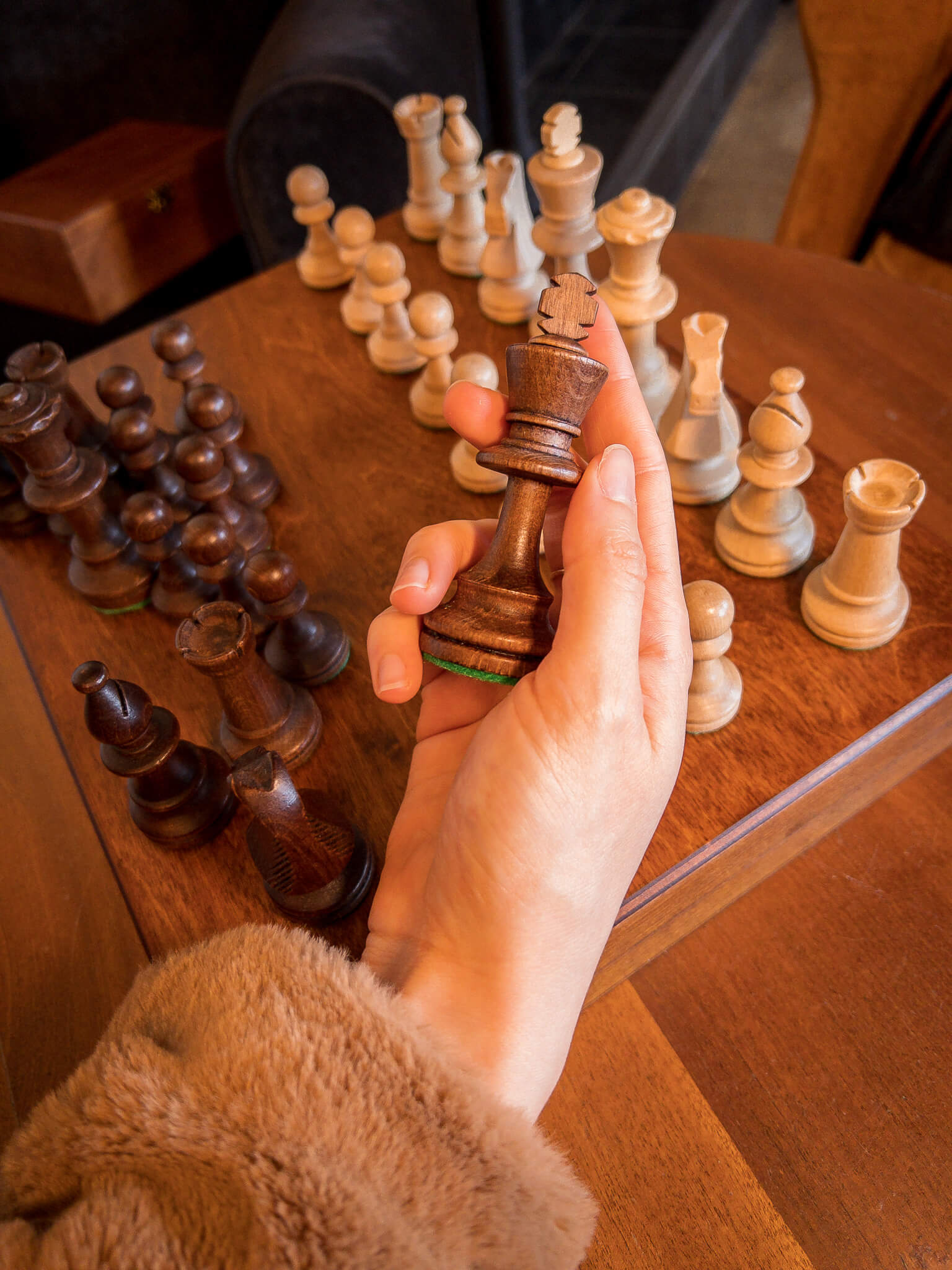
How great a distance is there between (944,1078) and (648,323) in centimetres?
71

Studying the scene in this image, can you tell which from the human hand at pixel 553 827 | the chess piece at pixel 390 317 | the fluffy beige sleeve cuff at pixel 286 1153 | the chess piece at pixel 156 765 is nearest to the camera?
the fluffy beige sleeve cuff at pixel 286 1153

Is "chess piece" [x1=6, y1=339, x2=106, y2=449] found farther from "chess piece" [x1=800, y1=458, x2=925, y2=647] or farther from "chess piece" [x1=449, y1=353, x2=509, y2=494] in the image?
"chess piece" [x1=800, y1=458, x2=925, y2=647]

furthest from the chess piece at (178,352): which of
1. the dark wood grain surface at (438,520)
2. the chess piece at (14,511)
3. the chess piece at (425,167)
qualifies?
the chess piece at (425,167)

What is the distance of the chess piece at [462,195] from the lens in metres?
1.07

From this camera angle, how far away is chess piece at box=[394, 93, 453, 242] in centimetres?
116

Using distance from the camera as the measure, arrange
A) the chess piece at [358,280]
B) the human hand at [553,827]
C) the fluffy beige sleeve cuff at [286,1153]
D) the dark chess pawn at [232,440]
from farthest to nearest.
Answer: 1. the chess piece at [358,280]
2. the dark chess pawn at [232,440]
3. the human hand at [553,827]
4. the fluffy beige sleeve cuff at [286,1153]

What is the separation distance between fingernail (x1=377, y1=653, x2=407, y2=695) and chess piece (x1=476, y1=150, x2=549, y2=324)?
556 millimetres

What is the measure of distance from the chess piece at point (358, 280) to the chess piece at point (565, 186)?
0.89 ft

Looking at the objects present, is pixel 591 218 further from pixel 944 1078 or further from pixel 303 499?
pixel 944 1078

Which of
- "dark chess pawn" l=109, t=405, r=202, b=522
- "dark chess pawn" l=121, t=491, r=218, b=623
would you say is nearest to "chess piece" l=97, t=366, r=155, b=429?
"dark chess pawn" l=109, t=405, r=202, b=522

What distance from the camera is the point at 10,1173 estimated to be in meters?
0.44

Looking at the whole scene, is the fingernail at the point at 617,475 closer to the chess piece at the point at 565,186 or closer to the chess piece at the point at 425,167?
the chess piece at the point at 565,186

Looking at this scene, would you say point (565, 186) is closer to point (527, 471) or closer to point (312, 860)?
point (527, 471)

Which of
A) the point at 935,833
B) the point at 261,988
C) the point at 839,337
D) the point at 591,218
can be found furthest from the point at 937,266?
the point at 261,988
